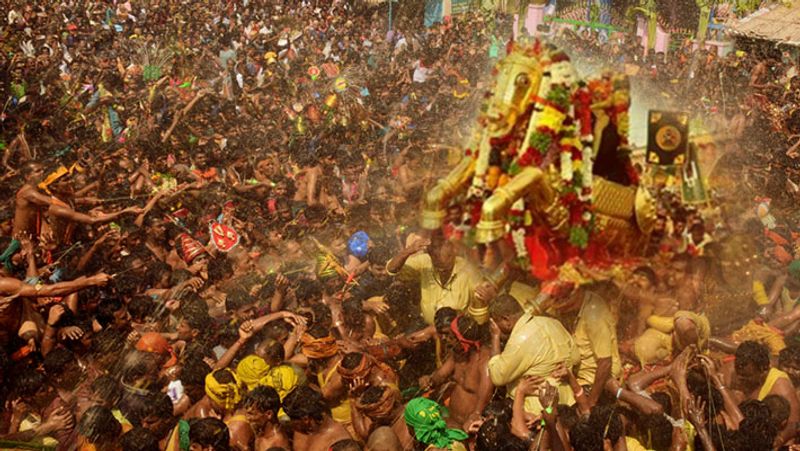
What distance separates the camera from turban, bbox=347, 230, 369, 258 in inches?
262

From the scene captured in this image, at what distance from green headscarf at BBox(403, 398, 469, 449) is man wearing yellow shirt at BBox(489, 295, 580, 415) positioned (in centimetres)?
54

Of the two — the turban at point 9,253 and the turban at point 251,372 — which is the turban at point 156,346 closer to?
the turban at point 251,372

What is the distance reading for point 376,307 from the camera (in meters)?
5.45

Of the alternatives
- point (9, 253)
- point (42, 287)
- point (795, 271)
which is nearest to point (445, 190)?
point (42, 287)

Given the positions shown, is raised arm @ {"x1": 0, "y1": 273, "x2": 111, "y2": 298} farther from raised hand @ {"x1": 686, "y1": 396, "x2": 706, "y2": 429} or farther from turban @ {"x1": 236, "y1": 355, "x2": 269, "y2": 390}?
raised hand @ {"x1": 686, "y1": 396, "x2": 706, "y2": 429}

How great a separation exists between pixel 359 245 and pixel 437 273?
5.37 feet

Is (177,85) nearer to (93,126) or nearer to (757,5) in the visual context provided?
(93,126)

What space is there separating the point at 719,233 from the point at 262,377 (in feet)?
10.3

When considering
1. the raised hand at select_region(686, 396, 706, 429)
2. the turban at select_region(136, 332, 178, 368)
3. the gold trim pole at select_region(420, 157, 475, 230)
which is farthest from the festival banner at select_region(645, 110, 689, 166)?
the turban at select_region(136, 332, 178, 368)

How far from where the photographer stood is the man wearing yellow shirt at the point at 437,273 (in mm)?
4973

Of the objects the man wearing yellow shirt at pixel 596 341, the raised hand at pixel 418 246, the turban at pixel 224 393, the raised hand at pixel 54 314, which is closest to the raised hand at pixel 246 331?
the turban at pixel 224 393

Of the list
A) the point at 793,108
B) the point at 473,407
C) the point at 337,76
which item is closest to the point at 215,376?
the point at 473,407

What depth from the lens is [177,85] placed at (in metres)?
13.6

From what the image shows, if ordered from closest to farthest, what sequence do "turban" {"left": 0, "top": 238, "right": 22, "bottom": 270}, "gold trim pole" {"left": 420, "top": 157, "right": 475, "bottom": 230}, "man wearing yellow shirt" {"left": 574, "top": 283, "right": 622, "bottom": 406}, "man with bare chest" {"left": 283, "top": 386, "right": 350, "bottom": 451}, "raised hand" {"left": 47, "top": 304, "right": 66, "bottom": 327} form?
1. "man with bare chest" {"left": 283, "top": 386, "right": 350, "bottom": 451}
2. "gold trim pole" {"left": 420, "top": 157, "right": 475, "bottom": 230}
3. "man wearing yellow shirt" {"left": 574, "top": 283, "right": 622, "bottom": 406}
4. "raised hand" {"left": 47, "top": 304, "right": 66, "bottom": 327}
5. "turban" {"left": 0, "top": 238, "right": 22, "bottom": 270}
